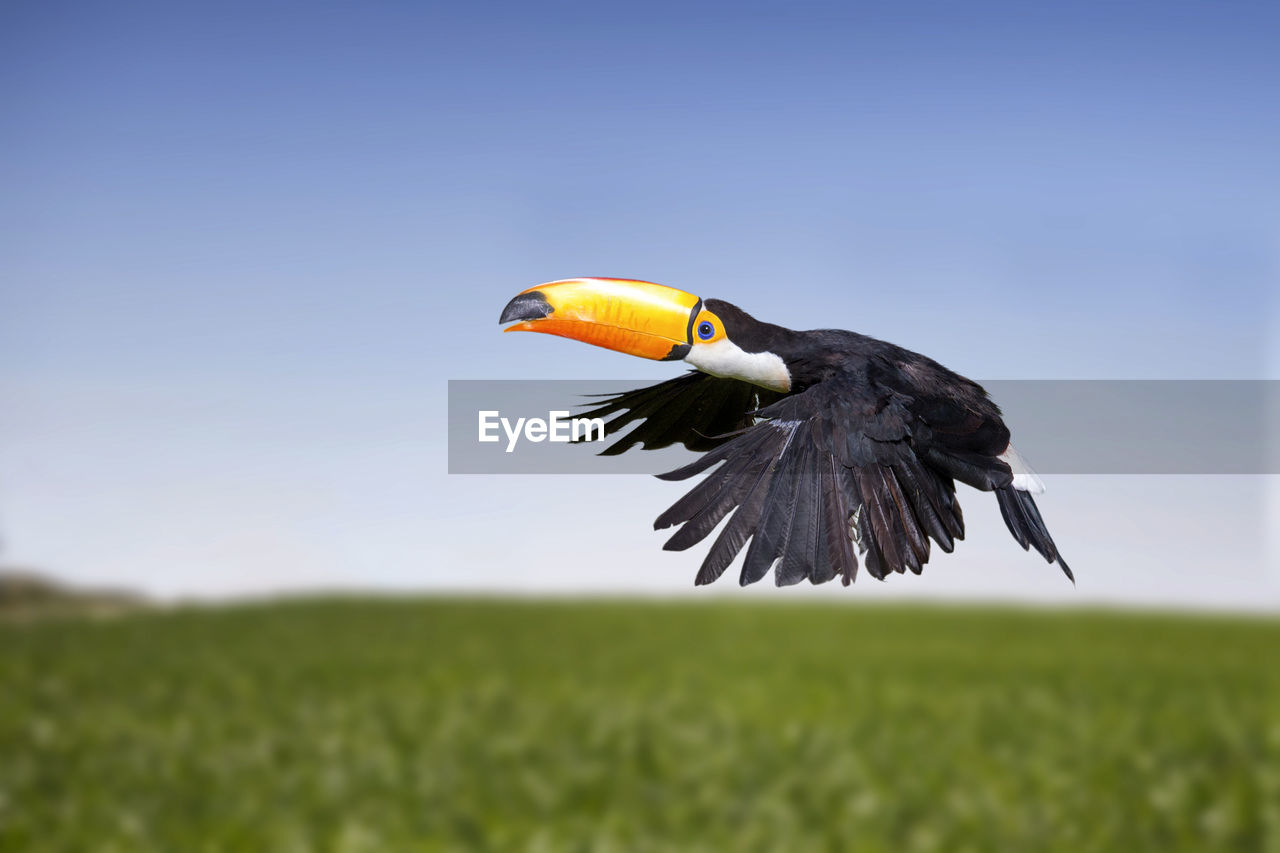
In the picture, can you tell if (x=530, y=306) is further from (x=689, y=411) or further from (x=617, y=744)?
(x=617, y=744)

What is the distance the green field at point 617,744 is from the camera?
48.0 ft

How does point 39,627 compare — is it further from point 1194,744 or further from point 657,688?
point 1194,744

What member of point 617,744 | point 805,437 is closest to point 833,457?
point 805,437

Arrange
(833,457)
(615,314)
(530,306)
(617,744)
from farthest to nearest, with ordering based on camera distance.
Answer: (617,744)
(833,457)
(615,314)
(530,306)

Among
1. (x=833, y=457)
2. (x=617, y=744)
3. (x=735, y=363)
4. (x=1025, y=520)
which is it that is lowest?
(x=617, y=744)

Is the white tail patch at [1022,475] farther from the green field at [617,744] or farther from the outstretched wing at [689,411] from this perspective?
the green field at [617,744]

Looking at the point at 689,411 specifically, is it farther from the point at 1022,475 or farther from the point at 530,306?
the point at 530,306

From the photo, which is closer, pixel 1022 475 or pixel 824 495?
pixel 1022 475

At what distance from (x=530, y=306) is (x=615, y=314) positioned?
0.56 feet

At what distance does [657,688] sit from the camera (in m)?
21.7

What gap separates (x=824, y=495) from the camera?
1.67m

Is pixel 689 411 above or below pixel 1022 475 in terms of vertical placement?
above

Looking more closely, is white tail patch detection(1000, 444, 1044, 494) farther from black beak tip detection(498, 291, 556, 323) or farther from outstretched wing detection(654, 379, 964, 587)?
black beak tip detection(498, 291, 556, 323)

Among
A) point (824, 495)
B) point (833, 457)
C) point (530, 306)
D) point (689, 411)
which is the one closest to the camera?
point (530, 306)
